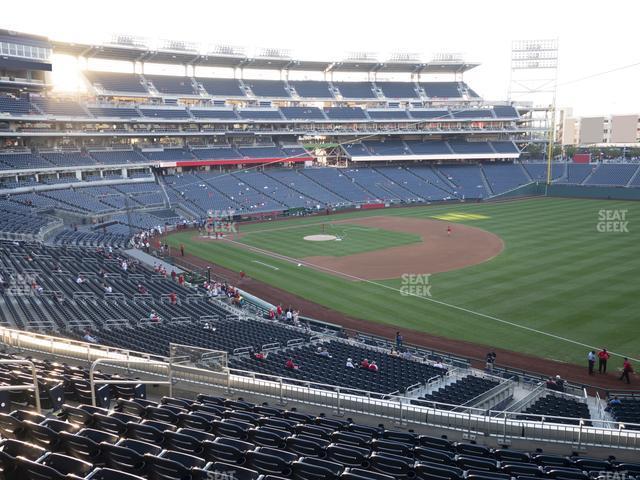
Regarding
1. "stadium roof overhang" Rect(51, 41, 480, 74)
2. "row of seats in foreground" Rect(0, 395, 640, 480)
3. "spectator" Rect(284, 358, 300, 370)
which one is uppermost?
"stadium roof overhang" Rect(51, 41, 480, 74)

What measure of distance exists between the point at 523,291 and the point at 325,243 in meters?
19.0

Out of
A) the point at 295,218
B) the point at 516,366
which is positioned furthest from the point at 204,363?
the point at 295,218

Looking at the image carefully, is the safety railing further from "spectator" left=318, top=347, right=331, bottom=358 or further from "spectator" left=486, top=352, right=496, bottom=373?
"spectator" left=318, top=347, right=331, bottom=358

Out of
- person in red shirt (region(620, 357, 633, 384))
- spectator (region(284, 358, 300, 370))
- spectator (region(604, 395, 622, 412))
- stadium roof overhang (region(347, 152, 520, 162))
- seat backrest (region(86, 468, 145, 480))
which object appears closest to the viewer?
seat backrest (region(86, 468, 145, 480))

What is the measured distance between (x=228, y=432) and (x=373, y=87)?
85.2m

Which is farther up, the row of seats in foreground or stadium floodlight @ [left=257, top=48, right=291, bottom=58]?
stadium floodlight @ [left=257, top=48, right=291, bottom=58]

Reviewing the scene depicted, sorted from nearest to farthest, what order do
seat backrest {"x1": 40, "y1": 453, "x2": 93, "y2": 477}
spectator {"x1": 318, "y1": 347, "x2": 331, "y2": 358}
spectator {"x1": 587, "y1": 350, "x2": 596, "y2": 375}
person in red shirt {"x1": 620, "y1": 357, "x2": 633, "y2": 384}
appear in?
seat backrest {"x1": 40, "y1": 453, "x2": 93, "y2": 477} → person in red shirt {"x1": 620, "y1": 357, "x2": 633, "y2": 384} → spectator {"x1": 587, "y1": 350, "x2": 596, "y2": 375} → spectator {"x1": 318, "y1": 347, "x2": 331, "y2": 358}

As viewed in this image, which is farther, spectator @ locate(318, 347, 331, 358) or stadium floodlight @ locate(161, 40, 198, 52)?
stadium floodlight @ locate(161, 40, 198, 52)

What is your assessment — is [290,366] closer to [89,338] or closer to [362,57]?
[89,338]

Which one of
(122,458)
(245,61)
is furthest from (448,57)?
(122,458)

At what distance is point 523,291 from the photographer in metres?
29.2

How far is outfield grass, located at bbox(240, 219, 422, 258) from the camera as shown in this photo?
42.2 metres

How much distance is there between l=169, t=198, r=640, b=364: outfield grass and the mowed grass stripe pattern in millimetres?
922

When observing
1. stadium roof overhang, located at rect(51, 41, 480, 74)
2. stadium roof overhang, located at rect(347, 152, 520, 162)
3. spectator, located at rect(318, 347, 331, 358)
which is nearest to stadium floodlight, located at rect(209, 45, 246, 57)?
stadium roof overhang, located at rect(51, 41, 480, 74)
